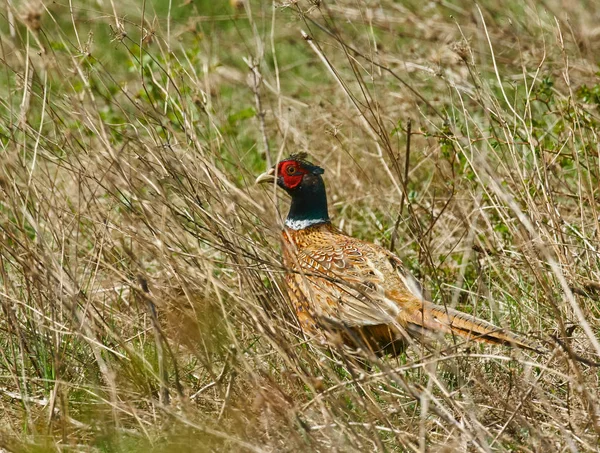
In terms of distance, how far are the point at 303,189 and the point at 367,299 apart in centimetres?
145

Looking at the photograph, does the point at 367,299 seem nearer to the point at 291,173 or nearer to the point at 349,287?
the point at 349,287

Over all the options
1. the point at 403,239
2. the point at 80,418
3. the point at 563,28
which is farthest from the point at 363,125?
the point at 80,418

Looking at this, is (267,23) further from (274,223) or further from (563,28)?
(274,223)

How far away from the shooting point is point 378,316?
3.44 metres

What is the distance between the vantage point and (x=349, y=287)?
10.2 ft

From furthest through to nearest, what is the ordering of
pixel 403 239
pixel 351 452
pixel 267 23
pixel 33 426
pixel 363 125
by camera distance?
pixel 267 23
pixel 363 125
pixel 403 239
pixel 33 426
pixel 351 452

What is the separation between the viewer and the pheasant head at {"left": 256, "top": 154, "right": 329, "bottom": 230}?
15.1 feet

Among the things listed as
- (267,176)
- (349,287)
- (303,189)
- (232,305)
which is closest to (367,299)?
(349,287)

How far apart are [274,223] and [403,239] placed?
2294 mm

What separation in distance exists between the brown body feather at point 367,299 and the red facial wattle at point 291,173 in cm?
30

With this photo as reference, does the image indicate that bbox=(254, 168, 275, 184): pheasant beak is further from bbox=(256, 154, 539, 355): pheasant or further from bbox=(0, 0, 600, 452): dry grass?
bbox=(0, 0, 600, 452): dry grass

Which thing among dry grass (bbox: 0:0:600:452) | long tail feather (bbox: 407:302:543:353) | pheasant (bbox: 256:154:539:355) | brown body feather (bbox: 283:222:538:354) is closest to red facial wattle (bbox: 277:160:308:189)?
pheasant (bbox: 256:154:539:355)

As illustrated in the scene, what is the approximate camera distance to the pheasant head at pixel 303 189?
460cm

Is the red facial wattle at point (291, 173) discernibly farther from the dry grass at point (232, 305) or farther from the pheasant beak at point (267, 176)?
the dry grass at point (232, 305)
